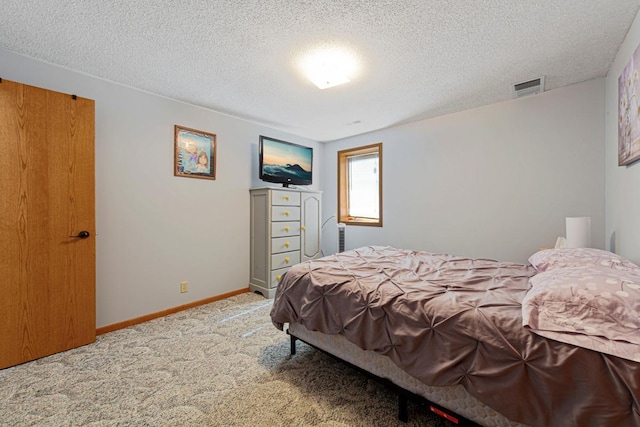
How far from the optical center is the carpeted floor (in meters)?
1.47

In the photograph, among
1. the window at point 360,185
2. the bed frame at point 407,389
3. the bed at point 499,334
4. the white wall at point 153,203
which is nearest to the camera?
the bed at point 499,334

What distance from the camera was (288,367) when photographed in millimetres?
1936

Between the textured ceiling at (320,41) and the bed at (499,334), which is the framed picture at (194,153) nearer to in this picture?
the textured ceiling at (320,41)

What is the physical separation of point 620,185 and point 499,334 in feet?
6.46

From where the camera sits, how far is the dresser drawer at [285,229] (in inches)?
139

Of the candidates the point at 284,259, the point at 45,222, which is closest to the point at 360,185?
the point at 284,259

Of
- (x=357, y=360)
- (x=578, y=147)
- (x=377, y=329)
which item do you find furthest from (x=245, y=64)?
(x=578, y=147)

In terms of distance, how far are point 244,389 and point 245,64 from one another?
247 cm

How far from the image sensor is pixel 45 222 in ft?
6.90

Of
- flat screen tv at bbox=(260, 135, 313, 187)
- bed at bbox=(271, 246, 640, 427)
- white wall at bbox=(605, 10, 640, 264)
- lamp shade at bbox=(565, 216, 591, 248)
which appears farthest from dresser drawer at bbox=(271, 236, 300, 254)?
white wall at bbox=(605, 10, 640, 264)

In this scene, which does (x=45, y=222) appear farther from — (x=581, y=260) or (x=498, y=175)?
(x=498, y=175)

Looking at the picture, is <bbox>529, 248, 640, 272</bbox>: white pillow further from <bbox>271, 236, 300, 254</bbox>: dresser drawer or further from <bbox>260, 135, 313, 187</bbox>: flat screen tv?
<bbox>260, 135, 313, 187</bbox>: flat screen tv

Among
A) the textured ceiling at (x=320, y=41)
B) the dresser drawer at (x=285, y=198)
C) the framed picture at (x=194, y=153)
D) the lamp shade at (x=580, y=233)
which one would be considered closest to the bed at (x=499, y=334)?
the lamp shade at (x=580, y=233)

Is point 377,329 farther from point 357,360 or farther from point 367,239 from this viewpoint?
point 367,239
